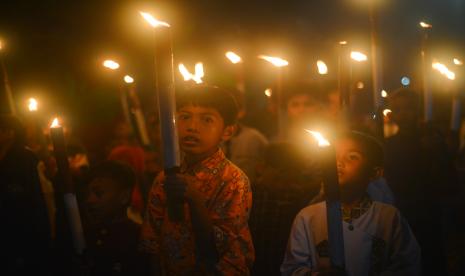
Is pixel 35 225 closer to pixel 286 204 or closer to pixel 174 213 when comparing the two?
pixel 286 204

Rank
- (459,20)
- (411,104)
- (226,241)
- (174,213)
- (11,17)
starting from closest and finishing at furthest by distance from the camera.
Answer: (174,213), (226,241), (411,104), (11,17), (459,20)

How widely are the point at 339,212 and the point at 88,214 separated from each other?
2.40 metres

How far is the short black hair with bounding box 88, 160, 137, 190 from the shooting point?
4.45m

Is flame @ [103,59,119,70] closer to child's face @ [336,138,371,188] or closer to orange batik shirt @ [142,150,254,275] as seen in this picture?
orange batik shirt @ [142,150,254,275]

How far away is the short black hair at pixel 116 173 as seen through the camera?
14.6 feet

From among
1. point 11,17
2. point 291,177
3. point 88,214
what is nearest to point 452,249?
point 291,177

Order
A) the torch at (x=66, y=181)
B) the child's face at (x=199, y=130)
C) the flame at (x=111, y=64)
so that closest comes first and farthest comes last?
the torch at (x=66, y=181) < the child's face at (x=199, y=130) < the flame at (x=111, y=64)

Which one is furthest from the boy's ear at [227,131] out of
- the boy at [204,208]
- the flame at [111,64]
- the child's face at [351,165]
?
the flame at [111,64]

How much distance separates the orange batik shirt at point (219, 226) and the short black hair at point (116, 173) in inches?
48.6

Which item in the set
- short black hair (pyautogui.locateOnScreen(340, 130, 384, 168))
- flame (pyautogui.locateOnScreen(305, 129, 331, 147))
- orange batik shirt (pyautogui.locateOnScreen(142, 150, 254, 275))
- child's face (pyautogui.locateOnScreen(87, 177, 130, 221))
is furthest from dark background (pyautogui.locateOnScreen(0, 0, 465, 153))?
flame (pyautogui.locateOnScreen(305, 129, 331, 147))

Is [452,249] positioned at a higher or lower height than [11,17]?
lower

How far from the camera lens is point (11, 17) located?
9.72m

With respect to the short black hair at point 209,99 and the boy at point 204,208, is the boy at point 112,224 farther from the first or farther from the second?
the short black hair at point 209,99

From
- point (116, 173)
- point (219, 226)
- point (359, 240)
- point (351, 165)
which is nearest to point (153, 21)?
point (219, 226)
